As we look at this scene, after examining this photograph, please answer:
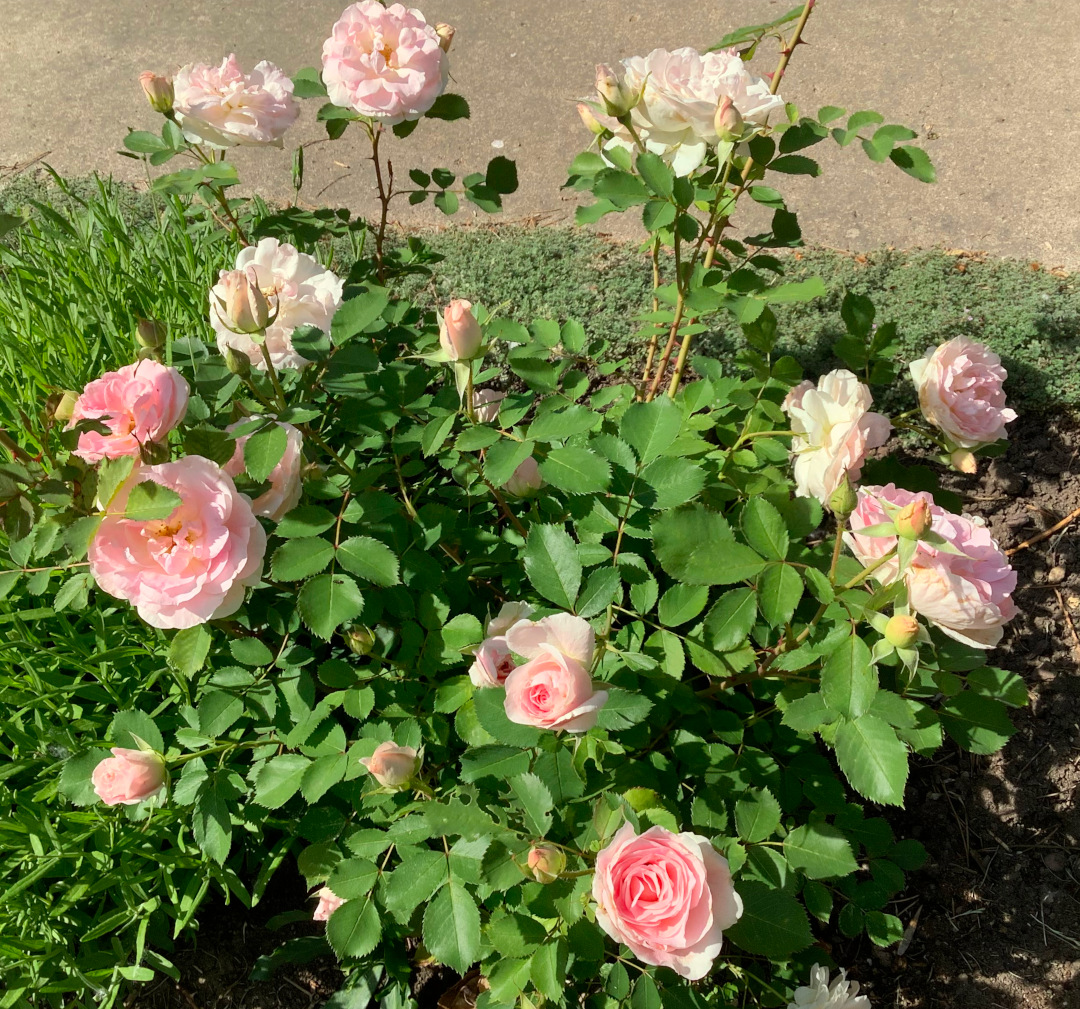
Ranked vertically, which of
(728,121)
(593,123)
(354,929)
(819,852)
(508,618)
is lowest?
(354,929)

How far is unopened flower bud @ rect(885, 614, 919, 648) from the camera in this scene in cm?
94

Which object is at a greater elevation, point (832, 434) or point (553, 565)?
point (832, 434)

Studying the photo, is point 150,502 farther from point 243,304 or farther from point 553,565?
point 553,565

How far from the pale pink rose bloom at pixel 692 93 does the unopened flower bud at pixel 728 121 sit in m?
0.02

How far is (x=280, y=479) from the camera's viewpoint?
1206 millimetres

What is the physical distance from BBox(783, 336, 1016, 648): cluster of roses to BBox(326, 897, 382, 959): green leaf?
32.3 inches

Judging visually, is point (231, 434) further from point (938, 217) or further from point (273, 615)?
point (938, 217)

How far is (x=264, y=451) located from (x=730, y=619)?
642 mm

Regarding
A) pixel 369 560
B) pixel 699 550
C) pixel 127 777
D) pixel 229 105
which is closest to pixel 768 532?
pixel 699 550

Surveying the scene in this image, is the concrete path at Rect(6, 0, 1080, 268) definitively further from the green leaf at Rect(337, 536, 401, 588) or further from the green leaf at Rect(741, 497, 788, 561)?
the green leaf at Rect(337, 536, 401, 588)

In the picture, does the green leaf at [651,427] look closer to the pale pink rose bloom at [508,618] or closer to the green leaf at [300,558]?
the pale pink rose bloom at [508,618]

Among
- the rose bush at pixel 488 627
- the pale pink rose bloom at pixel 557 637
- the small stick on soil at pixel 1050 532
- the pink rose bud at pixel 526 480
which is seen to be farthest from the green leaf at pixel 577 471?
the small stick on soil at pixel 1050 532

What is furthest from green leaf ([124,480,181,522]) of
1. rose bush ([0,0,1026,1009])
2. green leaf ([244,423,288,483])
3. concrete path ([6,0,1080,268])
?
concrete path ([6,0,1080,268])

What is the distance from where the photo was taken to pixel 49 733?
155 cm
